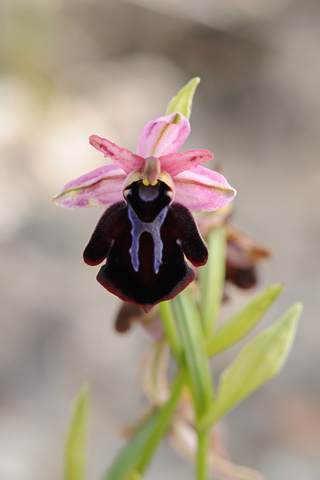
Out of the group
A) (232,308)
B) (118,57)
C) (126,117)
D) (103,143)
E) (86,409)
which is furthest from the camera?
(118,57)

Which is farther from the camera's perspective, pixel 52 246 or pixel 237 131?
pixel 237 131

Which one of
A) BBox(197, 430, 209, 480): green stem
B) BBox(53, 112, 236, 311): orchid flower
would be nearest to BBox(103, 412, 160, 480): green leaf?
BBox(197, 430, 209, 480): green stem

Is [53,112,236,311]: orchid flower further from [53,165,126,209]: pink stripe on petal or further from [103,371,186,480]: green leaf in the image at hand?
[103,371,186,480]: green leaf

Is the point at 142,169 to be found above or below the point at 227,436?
above

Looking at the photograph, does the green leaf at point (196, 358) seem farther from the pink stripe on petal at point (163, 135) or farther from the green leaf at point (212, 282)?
the pink stripe on petal at point (163, 135)

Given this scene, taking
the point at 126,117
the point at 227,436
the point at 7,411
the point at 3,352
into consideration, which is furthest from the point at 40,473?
the point at 126,117

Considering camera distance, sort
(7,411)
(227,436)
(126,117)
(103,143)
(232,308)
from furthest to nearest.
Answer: (126,117)
(232,308)
(227,436)
(7,411)
(103,143)

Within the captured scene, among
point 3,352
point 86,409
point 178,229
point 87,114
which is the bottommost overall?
point 3,352

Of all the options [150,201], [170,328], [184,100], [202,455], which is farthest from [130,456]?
[184,100]

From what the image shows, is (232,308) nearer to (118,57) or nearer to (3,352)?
(3,352)
